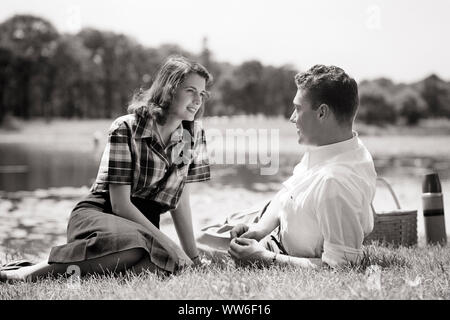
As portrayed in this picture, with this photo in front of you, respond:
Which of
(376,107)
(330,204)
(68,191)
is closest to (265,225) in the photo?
(330,204)

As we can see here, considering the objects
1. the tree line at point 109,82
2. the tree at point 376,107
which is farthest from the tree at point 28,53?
the tree at point 376,107

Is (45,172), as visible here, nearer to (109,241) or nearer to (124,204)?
(124,204)

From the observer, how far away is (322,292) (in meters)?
2.33

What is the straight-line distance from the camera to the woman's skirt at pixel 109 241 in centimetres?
283

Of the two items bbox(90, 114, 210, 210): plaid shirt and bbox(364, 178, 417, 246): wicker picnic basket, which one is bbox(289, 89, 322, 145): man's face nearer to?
bbox(90, 114, 210, 210): plaid shirt

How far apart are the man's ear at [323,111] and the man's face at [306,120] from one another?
14 millimetres

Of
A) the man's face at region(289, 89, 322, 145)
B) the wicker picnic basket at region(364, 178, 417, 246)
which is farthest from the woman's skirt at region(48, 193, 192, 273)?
the wicker picnic basket at region(364, 178, 417, 246)

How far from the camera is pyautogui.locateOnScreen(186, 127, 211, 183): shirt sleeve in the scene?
11.4 ft

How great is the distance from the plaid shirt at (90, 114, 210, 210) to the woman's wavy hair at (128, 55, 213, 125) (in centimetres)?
5

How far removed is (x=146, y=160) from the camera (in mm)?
3113

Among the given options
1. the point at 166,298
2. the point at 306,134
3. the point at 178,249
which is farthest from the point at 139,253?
the point at 306,134

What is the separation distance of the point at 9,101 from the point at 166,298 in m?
35.6

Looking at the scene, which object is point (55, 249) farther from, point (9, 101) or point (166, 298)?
point (9, 101)
